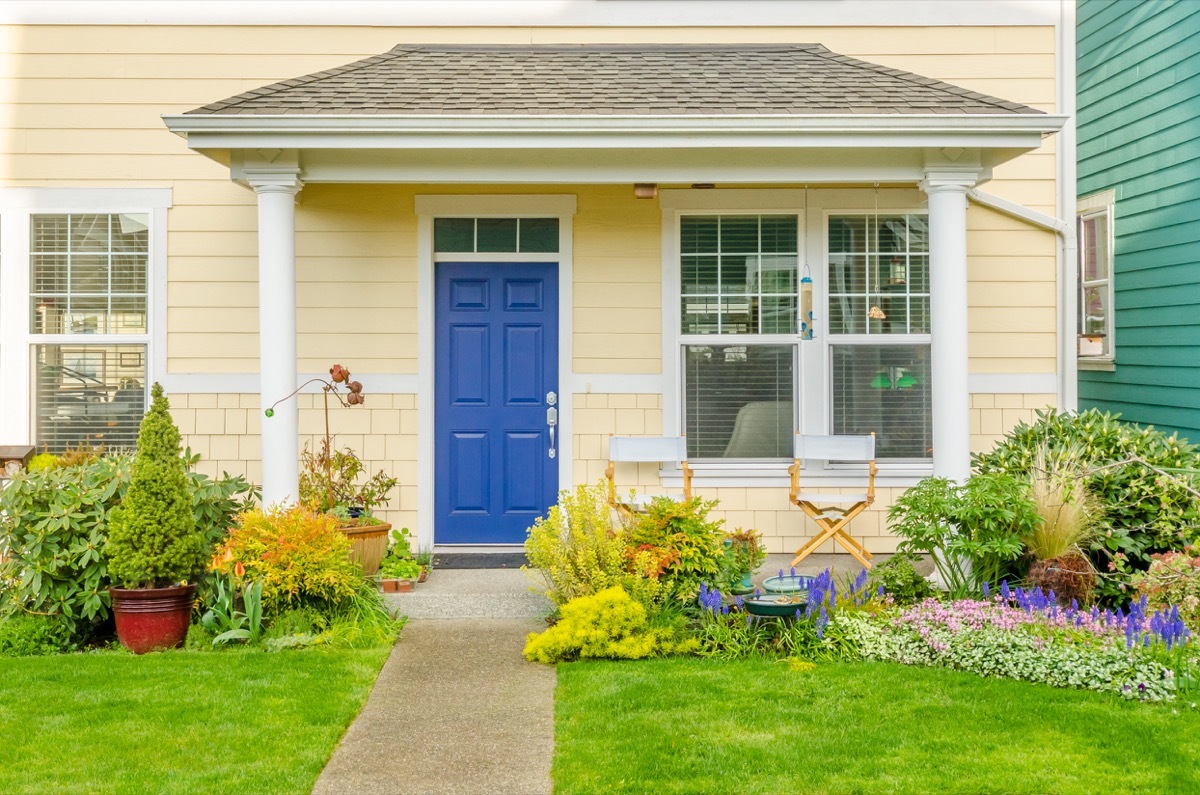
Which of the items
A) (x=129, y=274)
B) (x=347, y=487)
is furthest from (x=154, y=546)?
(x=129, y=274)

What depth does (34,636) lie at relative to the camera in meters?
6.09

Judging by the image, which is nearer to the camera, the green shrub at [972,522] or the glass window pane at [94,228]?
the green shrub at [972,522]

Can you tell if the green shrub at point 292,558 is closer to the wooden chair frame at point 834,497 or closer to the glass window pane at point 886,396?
the wooden chair frame at point 834,497

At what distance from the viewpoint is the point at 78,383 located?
26.9ft

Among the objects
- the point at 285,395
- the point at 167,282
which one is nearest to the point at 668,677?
the point at 285,395

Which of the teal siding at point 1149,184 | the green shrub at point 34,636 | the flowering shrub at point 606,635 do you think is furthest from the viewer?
the teal siding at point 1149,184

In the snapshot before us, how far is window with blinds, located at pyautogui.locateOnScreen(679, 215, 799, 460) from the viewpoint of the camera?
8.27m

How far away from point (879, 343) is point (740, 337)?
0.99 meters

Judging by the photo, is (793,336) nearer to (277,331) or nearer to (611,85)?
(611,85)

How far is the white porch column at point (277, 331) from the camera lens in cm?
687

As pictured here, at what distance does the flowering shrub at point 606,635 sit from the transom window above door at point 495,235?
325 cm

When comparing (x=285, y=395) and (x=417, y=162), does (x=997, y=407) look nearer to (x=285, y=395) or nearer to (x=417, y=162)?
(x=417, y=162)

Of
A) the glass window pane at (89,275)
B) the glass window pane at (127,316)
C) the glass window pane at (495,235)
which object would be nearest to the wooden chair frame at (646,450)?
the glass window pane at (495,235)

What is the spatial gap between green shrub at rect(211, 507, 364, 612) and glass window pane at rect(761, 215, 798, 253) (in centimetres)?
373
